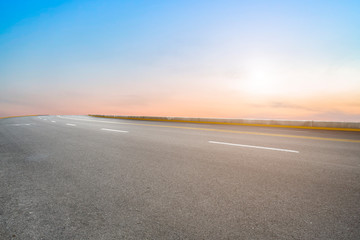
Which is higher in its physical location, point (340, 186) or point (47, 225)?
point (340, 186)

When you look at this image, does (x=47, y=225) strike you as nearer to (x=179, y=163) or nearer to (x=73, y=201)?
(x=73, y=201)

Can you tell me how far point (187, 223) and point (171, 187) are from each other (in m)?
0.87

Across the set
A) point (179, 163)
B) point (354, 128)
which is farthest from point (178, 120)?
point (179, 163)

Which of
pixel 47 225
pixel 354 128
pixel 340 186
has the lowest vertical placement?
pixel 47 225

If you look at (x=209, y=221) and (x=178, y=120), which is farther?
(x=178, y=120)

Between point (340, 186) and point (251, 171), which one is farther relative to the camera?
point (251, 171)

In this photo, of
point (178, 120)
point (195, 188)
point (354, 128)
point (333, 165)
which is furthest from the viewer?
point (178, 120)

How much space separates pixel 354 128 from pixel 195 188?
478 inches

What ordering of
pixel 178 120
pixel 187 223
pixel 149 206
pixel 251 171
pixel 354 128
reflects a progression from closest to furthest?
pixel 187 223 < pixel 149 206 < pixel 251 171 < pixel 354 128 < pixel 178 120

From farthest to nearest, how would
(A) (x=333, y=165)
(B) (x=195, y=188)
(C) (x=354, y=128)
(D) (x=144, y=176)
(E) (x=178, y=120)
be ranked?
(E) (x=178, y=120)
(C) (x=354, y=128)
(A) (x=333, y=165)
(D) (x=144, y=176)
(B) (x=195, y=188)

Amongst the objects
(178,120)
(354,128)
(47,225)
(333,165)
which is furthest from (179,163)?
(178,120)

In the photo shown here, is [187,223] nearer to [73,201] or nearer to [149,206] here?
[149,206]

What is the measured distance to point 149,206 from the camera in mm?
2229

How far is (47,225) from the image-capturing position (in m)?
1.91
